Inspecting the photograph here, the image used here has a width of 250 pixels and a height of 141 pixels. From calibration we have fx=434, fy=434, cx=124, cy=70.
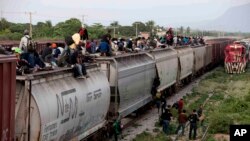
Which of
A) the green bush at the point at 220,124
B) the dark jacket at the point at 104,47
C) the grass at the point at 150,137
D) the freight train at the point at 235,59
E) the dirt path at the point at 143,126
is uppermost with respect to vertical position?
the dark jacket at the point at 104,47

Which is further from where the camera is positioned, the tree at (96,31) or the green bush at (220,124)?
the tree at (96,31)

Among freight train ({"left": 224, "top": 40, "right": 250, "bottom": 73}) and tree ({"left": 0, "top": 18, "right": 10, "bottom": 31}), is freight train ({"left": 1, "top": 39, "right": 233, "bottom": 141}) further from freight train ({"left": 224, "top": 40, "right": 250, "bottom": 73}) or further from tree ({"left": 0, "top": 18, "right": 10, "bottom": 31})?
tree ({"left": 0, "top": 18, "right": 10, "bottom": 31})

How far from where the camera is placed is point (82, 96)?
11453 mm

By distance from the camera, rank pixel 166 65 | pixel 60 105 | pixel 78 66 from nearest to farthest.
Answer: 1. pixel 60 105
2. pixel 78 66
3. pixel 166 65

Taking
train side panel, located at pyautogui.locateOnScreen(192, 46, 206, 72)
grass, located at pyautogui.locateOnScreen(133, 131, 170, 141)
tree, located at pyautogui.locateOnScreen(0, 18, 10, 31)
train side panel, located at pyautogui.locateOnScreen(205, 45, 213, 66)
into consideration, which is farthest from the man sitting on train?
tree, located at pyautogui.locateOnScreen(0, 18, 10, 31)

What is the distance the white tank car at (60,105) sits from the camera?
357 inches

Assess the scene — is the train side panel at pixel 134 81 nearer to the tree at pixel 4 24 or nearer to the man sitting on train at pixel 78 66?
the man sitting on train at pixel 78 66

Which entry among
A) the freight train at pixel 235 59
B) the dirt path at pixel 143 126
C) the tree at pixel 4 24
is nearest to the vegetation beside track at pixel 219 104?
the dirt path at pixel 143 126

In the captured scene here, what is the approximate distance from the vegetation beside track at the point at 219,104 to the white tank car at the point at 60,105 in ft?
13.0

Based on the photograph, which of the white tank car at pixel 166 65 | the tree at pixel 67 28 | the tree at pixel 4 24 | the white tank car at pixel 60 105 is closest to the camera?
the white tank car at pixel 60 105

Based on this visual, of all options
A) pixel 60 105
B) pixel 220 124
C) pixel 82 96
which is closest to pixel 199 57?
pixel 220 124

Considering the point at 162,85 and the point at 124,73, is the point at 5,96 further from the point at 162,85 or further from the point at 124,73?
the point at 162,85

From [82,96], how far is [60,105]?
144 cm

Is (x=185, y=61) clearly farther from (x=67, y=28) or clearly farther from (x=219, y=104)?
(x=67, y=28)
